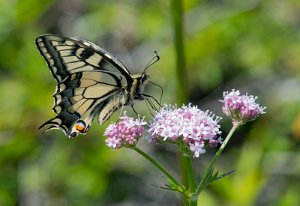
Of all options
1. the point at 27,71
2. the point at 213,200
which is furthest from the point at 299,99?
the point at 27,71

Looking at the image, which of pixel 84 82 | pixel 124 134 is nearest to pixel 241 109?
pixel 124 134

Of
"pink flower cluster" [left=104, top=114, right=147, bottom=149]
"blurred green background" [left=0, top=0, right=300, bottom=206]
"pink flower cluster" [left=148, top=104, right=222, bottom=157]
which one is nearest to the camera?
"pink flower cluster" [left=148, top=104, right=222, bottom=157]

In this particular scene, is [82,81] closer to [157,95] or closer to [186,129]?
[186,129]

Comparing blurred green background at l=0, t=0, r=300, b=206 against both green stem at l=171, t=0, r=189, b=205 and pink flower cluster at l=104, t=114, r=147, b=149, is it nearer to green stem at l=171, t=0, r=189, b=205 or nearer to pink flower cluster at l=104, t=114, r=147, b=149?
green stem at l=171, t=0, r=189, b=205

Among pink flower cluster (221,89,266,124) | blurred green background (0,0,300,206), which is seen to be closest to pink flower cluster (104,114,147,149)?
pink flower cluster (221,89,266,124)

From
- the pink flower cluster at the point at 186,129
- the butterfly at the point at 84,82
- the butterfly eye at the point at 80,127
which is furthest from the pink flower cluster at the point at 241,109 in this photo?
the butterfly eye at the point at 80,127
